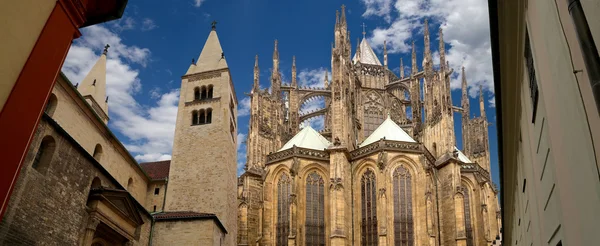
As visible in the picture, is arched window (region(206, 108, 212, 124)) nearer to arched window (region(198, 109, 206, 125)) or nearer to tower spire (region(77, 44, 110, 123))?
arched window (region(198, 109, 206, 125))

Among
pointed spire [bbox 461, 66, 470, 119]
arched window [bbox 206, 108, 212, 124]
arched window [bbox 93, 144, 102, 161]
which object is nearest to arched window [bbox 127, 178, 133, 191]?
arched window [bbox 93, 144, 102, 161]

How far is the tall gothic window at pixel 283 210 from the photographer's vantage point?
3331cm

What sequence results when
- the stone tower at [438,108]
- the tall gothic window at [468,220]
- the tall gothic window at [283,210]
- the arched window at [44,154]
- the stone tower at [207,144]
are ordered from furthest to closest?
1. the tall gothic window at [468,220]
2. the stone tower at [438,108]
3. the tall gothic window at [283,210]
4. the stone tower at [207,144]
5. the arched window at [44,154]

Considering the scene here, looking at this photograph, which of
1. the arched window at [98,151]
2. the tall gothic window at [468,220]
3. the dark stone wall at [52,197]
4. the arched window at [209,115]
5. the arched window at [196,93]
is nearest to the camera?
the dark stone wall at [52,197]

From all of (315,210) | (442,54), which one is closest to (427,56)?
(442,54)

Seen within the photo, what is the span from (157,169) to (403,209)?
15432mm

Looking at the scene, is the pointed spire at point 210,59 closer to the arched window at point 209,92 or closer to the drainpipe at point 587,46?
the arched window at point 209,92

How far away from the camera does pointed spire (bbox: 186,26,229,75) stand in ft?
97.7

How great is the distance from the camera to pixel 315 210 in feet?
110

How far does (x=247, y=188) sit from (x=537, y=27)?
30.9 metres

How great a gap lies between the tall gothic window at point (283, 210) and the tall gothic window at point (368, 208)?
4848mm

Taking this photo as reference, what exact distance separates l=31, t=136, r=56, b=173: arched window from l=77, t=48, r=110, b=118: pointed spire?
60.1ft

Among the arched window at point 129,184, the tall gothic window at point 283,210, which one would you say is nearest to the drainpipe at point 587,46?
the arched window at point 129,184

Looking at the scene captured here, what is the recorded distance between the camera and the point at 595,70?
11.2 ft
